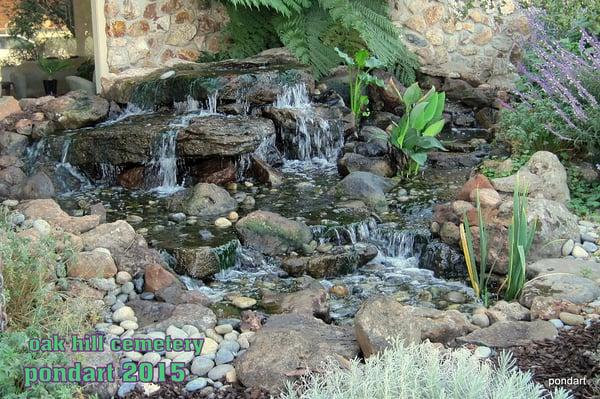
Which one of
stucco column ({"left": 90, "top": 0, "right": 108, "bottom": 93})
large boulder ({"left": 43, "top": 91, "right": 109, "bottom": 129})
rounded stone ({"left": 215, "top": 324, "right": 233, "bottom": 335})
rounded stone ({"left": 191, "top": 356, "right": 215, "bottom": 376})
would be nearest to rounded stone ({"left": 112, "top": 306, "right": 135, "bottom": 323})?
rounded stone ({"left": 215, "top": 324, "right": 233, "bottom": 335})

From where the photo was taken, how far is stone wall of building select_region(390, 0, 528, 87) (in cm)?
820

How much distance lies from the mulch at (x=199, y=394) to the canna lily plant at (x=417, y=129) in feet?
11.4

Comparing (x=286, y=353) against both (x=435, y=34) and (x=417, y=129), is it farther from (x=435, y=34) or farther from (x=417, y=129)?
(x=435, y=34)

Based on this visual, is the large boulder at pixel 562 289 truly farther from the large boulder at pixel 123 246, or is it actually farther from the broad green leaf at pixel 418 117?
the broad green leaf at pixel 418 117

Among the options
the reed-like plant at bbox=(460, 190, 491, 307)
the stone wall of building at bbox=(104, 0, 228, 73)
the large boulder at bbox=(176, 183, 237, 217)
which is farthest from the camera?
the stone wall of building at bbox=(104, 0, 228, 73)

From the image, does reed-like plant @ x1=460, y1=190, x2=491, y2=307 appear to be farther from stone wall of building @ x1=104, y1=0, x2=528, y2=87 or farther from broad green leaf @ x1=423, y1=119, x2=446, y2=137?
stone wall of building @ x1=104, y1=0, x2=528, y2=87

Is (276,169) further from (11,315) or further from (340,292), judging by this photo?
(11,315)

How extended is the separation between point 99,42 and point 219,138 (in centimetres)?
226

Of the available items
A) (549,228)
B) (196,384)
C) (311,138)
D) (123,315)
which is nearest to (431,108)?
(311,138)

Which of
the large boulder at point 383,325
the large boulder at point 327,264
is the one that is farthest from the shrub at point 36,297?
the large boulder at point 327,264

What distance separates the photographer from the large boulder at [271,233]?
15.1 ft

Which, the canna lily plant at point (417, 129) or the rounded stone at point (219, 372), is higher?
the canna lily plant at point (417, 129)

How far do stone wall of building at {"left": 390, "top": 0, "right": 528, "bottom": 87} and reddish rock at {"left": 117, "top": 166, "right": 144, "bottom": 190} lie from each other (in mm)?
3637

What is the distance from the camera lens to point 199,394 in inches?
107
